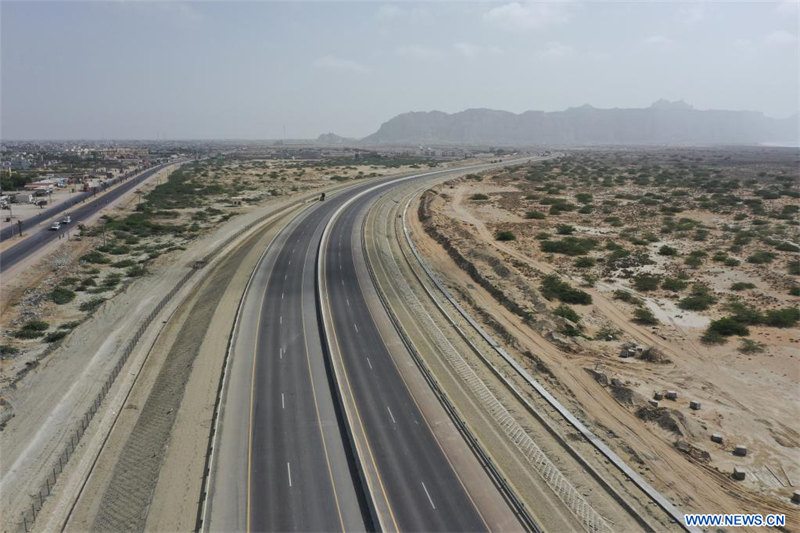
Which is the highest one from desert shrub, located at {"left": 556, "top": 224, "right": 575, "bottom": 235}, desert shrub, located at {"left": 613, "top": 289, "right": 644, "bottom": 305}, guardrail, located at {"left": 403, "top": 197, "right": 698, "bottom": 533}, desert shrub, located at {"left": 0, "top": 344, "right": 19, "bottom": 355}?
desert shrub, located at {"left": 556, "top": 224, "right": 575, "bottom": 235}

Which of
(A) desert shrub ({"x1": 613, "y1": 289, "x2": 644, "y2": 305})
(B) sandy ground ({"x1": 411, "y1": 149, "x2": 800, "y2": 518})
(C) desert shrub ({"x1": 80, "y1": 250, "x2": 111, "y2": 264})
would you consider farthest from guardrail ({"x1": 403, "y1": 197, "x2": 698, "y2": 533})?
(C) desert shrub ({"x1": 80, "y1": 250, "x2": 111, "y2": 264})

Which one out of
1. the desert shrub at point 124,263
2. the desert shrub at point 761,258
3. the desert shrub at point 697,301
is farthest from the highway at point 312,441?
the desert shrub at point 761,258

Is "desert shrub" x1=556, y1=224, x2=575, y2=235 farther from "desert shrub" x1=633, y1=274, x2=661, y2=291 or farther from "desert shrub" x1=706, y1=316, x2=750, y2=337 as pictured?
"desert shrub" x1=706, y1=316, x2=750, y2=337

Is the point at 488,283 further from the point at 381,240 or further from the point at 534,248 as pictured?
the point at 381,240

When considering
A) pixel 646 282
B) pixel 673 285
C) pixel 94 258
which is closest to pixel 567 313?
pixel 646 282

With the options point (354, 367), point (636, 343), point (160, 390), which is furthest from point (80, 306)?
point (636, 343)

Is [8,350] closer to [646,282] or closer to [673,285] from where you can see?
[646,282]
